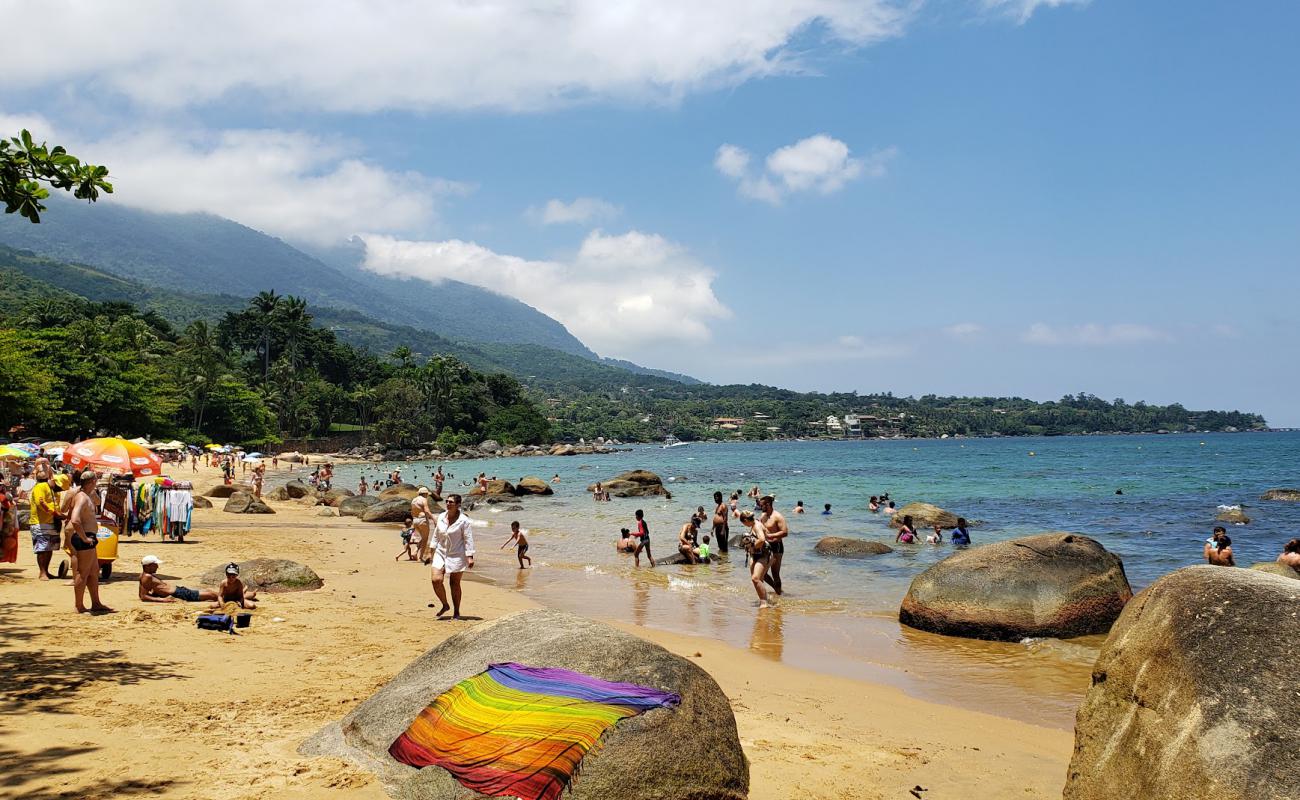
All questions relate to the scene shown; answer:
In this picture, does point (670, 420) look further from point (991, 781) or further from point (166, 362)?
point (991, 781)

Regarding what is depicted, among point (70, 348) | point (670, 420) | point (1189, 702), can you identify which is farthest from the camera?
point (670, 420)

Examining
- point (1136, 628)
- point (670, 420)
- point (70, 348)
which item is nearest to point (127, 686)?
point (1136, 628)

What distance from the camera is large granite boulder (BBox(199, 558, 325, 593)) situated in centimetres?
1238

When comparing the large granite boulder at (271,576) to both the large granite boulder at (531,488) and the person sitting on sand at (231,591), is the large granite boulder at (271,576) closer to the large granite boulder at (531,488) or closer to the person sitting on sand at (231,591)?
the person sitting on sand at (231,591)

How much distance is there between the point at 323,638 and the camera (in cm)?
949

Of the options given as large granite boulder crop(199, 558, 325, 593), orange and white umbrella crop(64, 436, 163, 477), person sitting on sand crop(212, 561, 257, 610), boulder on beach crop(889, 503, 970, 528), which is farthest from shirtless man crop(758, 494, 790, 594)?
orange and white umbrella crop(64, 436, 163, 477)

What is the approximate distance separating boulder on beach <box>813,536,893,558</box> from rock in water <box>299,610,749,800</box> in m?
15.5

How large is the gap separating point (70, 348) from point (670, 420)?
460 ft

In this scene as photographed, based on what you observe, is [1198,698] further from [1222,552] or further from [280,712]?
[1222,552]

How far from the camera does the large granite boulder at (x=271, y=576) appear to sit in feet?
40.6

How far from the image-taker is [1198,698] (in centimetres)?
397

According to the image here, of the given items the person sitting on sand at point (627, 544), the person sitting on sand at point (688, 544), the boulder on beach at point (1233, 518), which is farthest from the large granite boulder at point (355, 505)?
the boulder on beach at point (1233, 518)

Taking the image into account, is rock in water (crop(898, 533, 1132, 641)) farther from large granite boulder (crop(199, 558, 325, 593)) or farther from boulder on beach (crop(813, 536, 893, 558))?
large granite boulder (crop(199, 558, 325, 593))

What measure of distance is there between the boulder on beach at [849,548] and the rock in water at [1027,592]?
27.4 feet
